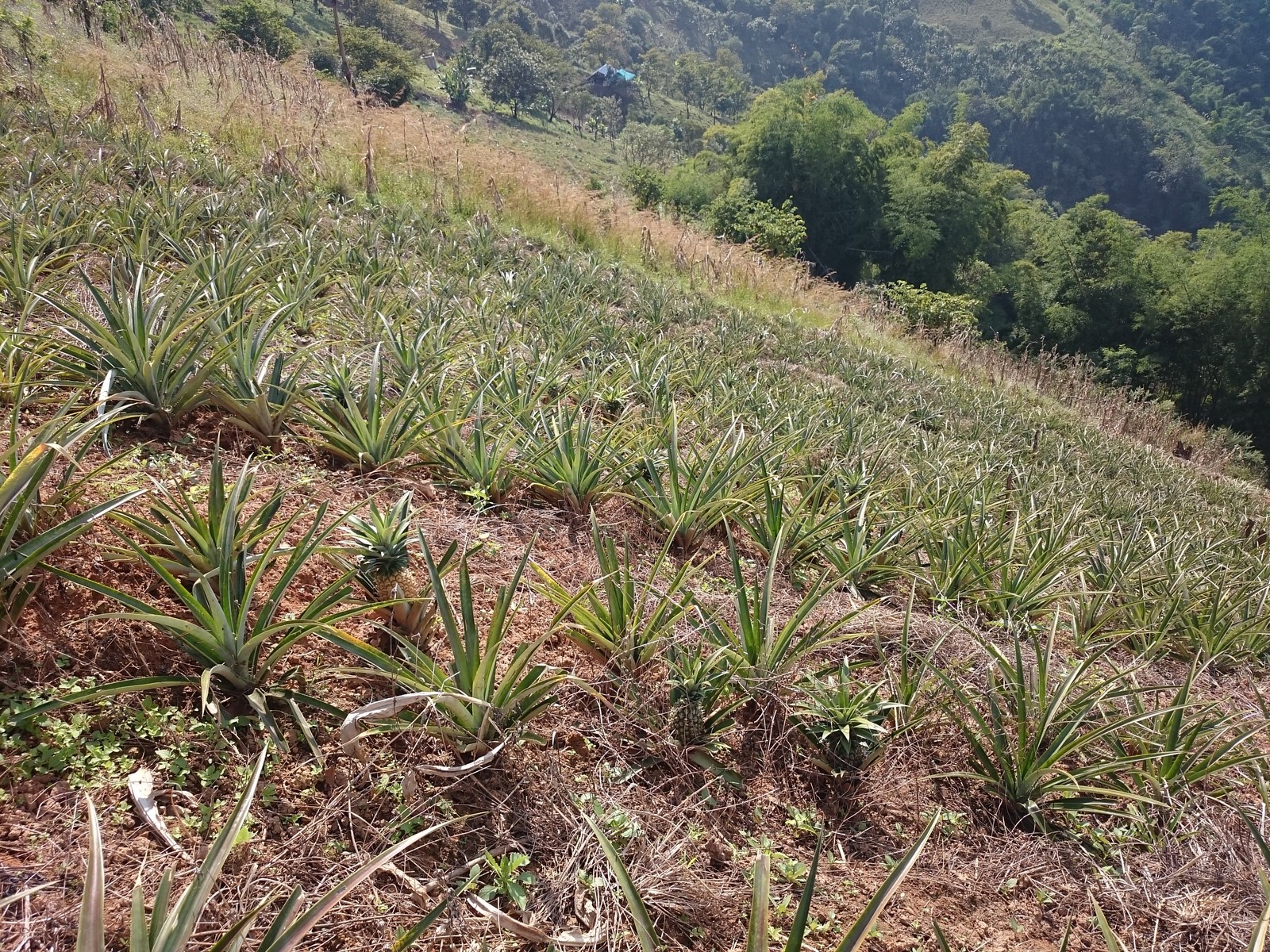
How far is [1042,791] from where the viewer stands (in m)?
1.88

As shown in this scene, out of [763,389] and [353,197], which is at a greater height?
[353,197]

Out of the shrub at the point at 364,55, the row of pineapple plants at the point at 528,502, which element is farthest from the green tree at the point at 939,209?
the row of pineapple plants at the point at 528,502

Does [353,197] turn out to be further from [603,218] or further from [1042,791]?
[1042,791]

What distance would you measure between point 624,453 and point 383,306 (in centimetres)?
197

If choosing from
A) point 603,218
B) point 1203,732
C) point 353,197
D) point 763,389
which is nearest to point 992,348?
point 603,218

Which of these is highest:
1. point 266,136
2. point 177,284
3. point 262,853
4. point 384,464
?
point 266,136

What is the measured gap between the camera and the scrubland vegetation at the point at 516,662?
1.23 metres

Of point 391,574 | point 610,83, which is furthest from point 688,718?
point 610,83

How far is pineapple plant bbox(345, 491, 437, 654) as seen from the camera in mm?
1725

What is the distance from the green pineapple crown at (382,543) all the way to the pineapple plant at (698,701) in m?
0.78

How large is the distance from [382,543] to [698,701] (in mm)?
933

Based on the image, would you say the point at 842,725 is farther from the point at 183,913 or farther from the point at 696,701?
the point at 183,913

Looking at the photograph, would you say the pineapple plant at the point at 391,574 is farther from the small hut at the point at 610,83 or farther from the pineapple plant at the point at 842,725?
the small hut at the point at 610,83

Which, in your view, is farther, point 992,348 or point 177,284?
point 992,348
